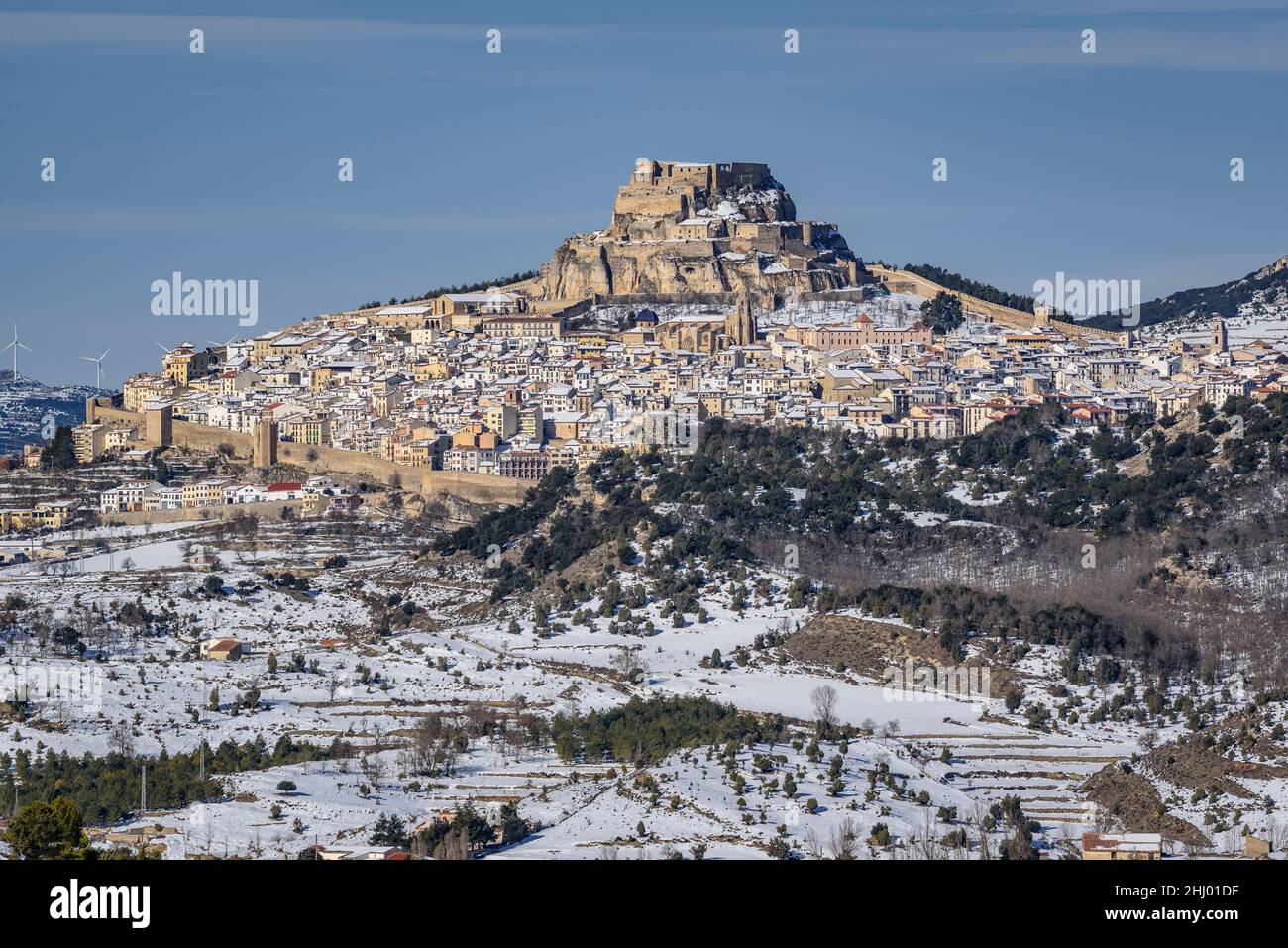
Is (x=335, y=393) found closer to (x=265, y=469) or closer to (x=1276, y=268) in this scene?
(x=265, y=469)

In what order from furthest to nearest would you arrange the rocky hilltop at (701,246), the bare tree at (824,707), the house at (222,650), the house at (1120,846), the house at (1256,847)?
1. the rocky hilltop at (701,246)
2. the house at (222,650)
3. the bare tree at (824,707)
4. the house at (1256,847)
5. the house at (1120,846)

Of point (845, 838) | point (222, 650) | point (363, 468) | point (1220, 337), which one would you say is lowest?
point (845, 838)

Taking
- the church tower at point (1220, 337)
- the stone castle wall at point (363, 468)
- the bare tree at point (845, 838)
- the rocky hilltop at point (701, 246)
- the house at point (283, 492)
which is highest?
the rocky hilltop at point (701, 246)

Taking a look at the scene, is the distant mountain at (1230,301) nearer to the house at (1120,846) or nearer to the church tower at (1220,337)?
the church tower at (1220,337)

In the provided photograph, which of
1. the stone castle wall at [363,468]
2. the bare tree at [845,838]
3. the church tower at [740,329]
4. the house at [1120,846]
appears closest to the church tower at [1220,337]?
the church tower at [740,329]

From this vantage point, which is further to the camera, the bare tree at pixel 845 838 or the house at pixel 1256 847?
the bare tree at pixel 845 838

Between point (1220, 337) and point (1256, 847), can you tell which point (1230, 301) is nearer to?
point (1220, 337)

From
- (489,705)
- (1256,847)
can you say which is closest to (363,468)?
(489,705)
